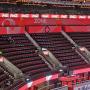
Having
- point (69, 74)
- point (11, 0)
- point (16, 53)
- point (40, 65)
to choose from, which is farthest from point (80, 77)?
point (11, 0)

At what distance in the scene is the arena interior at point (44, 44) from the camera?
14.8 metres

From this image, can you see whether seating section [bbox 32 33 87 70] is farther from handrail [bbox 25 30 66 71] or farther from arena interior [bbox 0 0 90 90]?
handrail [bbox 25 30 66 71]

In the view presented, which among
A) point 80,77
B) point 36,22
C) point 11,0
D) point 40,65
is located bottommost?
point 80,77

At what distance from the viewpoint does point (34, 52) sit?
17172mm

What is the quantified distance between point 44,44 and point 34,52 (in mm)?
1274

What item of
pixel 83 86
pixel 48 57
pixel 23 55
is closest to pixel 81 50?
pixel 48 57

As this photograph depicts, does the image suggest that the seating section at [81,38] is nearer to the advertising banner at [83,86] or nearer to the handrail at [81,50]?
the handrail at [81,50]

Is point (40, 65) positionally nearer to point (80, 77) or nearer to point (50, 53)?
point (50, 53)

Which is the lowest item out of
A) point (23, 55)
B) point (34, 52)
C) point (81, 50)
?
point (81, 50)

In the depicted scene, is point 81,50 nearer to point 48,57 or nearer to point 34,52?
point 48,57

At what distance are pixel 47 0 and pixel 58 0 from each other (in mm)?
917

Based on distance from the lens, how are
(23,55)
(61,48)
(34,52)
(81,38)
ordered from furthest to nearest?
(81,38), (61,48), (34,52), (23,55)

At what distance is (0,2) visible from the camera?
1636cm

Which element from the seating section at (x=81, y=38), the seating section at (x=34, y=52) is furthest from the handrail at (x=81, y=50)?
the seating section at (x=81, y=38)
